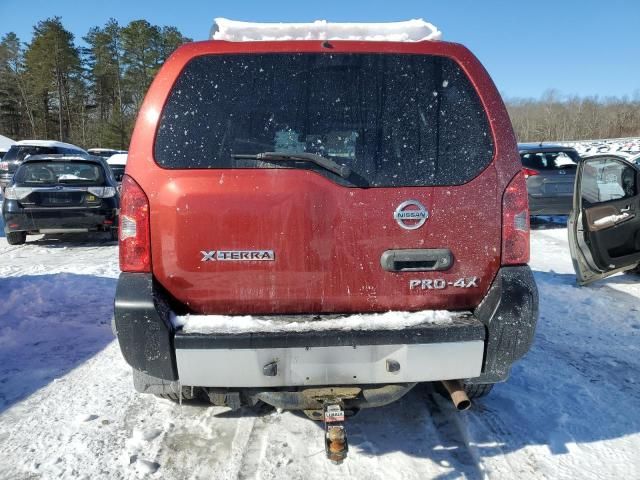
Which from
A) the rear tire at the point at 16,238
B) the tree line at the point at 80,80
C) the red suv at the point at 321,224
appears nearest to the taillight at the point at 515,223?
the red suv at the point at 321,224

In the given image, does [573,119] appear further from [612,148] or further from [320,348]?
[320,348]

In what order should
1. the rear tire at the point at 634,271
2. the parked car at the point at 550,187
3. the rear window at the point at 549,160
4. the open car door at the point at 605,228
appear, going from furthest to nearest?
the rear window at the point at 549,160 < the parked car at the point at 550,187 < the rear tire at the point at 634,271 < the open car door at the point at 605,228

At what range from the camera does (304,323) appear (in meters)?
2.14

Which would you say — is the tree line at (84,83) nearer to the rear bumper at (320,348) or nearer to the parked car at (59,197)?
the parked car at (59,197)

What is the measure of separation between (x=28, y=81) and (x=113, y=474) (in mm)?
56531

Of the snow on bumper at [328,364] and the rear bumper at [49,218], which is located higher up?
the snow on bumper at [328,364]

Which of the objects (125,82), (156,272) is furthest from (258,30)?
(125,82)

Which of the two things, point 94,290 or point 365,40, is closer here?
point 365,40

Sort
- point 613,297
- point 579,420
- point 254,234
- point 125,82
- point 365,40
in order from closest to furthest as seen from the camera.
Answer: point 254,234
point 365,40
point 579,420
point 613,297
point 125,82

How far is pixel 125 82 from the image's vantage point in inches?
1853

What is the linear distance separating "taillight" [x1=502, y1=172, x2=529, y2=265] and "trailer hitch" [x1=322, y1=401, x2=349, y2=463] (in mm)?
1067

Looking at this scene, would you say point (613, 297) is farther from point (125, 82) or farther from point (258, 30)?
point (125, 82)

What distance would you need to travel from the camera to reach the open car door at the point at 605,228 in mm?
5344

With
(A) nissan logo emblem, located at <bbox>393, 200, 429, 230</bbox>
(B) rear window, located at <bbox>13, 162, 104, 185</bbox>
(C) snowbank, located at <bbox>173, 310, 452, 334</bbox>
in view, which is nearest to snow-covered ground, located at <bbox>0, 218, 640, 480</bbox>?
(C) snowbank, located at <bbox>173, 310, 452, 334</bbox>
